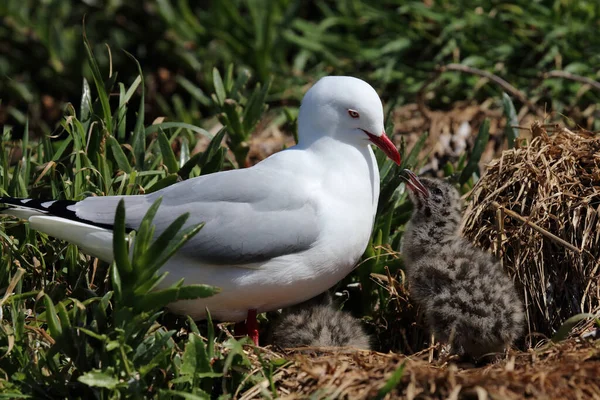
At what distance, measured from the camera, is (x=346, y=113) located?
4.30 metres

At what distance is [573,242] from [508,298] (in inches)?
21.1

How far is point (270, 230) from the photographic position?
4012mm

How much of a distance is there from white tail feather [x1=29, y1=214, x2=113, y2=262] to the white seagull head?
1060mm

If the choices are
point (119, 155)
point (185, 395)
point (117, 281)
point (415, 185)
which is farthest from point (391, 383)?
point (119, 155)

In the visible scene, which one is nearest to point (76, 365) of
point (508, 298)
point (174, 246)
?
point (174, 246)

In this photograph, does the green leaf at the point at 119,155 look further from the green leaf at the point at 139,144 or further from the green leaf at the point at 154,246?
the green leaf at the point at 154,246

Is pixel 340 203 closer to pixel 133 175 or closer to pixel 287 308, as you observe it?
pixel 287 308

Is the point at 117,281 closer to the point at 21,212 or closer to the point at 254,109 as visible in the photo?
the point at 21,212

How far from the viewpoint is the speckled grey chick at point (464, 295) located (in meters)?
4.04

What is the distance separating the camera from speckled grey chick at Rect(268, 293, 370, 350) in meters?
4.15

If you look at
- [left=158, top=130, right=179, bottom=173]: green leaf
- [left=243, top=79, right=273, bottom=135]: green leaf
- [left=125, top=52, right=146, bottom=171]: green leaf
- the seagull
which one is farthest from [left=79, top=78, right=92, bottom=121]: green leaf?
the seagull

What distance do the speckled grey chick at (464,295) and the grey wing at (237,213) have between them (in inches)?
23.0

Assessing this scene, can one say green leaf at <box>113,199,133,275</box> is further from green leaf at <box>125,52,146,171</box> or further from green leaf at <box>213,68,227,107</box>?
green leaf at <box>213,68,227,107</box>

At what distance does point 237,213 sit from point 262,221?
0.11m
